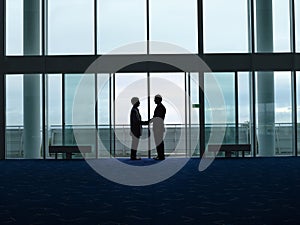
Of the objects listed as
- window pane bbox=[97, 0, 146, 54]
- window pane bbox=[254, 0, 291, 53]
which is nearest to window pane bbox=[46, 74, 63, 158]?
window pane bbox=[97, 0, 146, 54]

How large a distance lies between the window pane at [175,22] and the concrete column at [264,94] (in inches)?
78.9

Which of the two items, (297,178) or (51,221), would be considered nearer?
(51,221)

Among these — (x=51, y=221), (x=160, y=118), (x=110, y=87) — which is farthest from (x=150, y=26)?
(x=51, y=221)

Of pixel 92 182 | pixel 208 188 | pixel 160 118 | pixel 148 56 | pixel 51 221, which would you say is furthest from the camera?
pixel 148 56

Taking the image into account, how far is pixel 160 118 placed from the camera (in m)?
12.8

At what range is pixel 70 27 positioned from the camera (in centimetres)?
1505

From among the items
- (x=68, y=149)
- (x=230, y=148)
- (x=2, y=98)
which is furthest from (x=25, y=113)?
(x=230, y=148)

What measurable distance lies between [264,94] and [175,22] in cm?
354

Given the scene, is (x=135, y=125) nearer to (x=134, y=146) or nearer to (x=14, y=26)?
(x=134, y=146)

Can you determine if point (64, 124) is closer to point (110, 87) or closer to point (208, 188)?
point (110, 87)

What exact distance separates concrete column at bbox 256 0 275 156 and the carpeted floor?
5828mm

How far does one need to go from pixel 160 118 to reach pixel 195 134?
82.3 inches

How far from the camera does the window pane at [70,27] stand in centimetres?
1477

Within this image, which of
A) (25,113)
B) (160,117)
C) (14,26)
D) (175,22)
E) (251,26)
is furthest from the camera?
(175,22)
